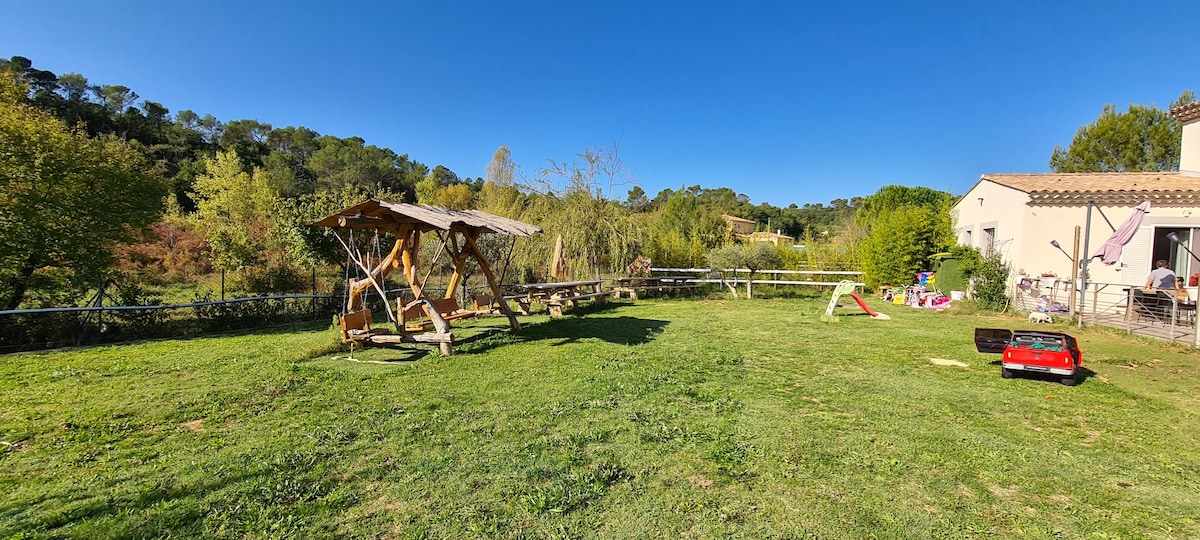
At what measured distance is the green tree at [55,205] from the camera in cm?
735

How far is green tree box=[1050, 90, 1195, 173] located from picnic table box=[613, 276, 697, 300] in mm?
21031

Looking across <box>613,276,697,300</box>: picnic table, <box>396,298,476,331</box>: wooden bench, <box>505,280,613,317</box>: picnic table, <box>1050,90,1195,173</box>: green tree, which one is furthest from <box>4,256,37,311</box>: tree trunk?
<box>1050,90,1195,173</box>: green tree

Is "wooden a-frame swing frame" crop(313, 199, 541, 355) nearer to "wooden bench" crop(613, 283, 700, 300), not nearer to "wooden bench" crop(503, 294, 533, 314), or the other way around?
"wooden bench" crop(503, 294, 533, 314)

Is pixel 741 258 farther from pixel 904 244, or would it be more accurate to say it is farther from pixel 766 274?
pixel 904 244

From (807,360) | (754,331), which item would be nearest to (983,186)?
(754,331)

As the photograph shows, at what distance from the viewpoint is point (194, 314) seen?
28.8 ft

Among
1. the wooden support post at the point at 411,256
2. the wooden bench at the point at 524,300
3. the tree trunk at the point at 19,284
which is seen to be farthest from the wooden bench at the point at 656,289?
the tree trunk at the point at 19,284

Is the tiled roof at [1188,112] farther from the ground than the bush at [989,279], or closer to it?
farther from the ground

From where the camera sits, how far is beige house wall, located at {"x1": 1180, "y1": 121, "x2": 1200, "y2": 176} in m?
12.1

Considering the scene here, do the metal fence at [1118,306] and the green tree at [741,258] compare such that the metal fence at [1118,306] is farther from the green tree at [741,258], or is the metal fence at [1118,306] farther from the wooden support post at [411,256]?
the wooden support post at [411,256]

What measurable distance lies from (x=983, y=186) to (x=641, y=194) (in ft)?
35.1

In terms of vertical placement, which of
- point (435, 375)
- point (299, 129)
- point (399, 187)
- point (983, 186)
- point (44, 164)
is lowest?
point (435, 375)

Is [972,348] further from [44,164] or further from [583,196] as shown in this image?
[44,164]

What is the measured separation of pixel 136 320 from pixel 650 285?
12478 mm
